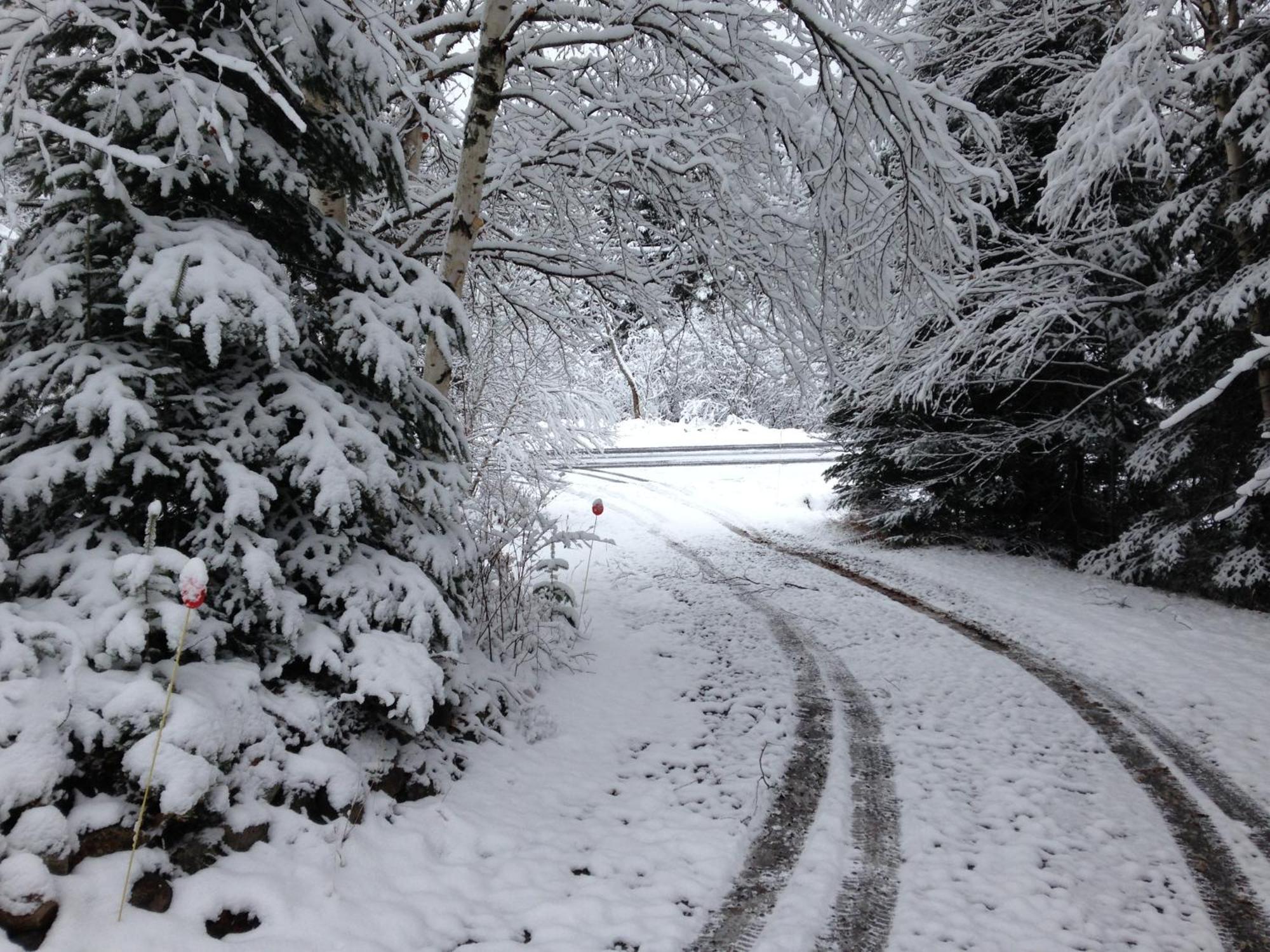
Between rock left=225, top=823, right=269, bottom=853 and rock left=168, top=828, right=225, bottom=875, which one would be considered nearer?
rock left=168, top=828, right=225, bottom=875

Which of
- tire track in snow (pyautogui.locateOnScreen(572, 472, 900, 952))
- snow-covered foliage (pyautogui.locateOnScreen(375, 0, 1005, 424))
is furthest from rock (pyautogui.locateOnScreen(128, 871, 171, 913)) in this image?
snow-covered foliage (pyautogui.locateOnScreen(375, 0, 1005, 424))

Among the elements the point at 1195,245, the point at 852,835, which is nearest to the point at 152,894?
the point at 852,835

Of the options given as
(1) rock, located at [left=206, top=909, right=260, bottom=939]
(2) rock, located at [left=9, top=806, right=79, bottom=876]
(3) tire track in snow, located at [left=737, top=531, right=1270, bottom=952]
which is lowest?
(1) rock, located at [left=206, top=909, right=260, bottom=939]

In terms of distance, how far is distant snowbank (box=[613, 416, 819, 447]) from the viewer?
2336cm

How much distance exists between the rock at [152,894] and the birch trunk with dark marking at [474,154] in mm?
3058

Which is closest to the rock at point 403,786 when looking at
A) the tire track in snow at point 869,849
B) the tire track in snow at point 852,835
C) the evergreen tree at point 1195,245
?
the tire track in snow at point 852,835

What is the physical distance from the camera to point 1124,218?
918cm

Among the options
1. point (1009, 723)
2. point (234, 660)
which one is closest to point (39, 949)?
point (234, 660)

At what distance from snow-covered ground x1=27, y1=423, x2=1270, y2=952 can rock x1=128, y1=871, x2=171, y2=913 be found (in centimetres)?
5

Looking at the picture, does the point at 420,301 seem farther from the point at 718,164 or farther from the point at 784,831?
the point at 784,831

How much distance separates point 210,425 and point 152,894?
1.91 meters

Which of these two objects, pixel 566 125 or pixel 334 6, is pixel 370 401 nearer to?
pixel 334 6

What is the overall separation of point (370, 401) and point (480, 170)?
6.50ft

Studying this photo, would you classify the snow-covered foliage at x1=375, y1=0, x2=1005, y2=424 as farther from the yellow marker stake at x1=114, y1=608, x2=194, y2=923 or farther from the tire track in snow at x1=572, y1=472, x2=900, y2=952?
the yellow marker stake at x1=114, y1=608, x2=194, y2=923
